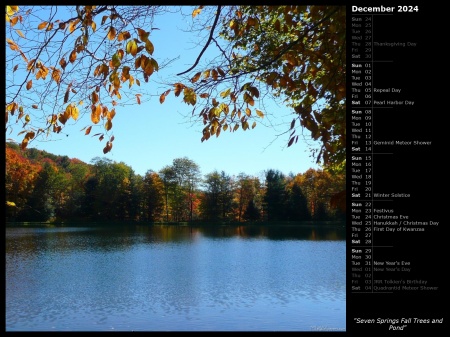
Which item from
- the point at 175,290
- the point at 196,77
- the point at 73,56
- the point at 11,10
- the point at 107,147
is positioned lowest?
the point at 175,290

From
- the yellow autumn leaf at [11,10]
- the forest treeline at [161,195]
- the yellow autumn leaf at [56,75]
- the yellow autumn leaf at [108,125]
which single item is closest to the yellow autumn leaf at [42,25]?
the yellow autumn leaf at [11,10]

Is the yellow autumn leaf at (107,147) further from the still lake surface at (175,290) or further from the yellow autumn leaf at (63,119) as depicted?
the still lake surface at (175,290)

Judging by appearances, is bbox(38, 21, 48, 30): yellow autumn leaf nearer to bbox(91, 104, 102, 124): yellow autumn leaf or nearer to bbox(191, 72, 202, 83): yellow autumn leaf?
bbox(91, 104, 102, 124): yellow autumn leaf

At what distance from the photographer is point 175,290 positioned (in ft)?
43.2

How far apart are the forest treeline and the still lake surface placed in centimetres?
1861

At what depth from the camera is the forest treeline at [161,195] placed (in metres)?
40.4

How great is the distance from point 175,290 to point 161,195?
3157 cm

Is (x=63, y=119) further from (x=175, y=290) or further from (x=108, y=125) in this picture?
(x=175, y=290)

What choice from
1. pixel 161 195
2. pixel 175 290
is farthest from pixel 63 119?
pixel 161 195

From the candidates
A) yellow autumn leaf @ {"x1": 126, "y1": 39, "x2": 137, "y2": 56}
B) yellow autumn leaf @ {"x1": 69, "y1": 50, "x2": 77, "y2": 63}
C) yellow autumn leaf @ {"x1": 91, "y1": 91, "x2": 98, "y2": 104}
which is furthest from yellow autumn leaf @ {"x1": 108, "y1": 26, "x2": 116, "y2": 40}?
yellow autumn leaf @ {"x1": 126, "y1": 39, "x2": 137, "y2": 56}

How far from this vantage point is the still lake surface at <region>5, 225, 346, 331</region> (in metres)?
10.2

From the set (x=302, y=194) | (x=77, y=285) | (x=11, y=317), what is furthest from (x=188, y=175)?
(x=11, y=317)
